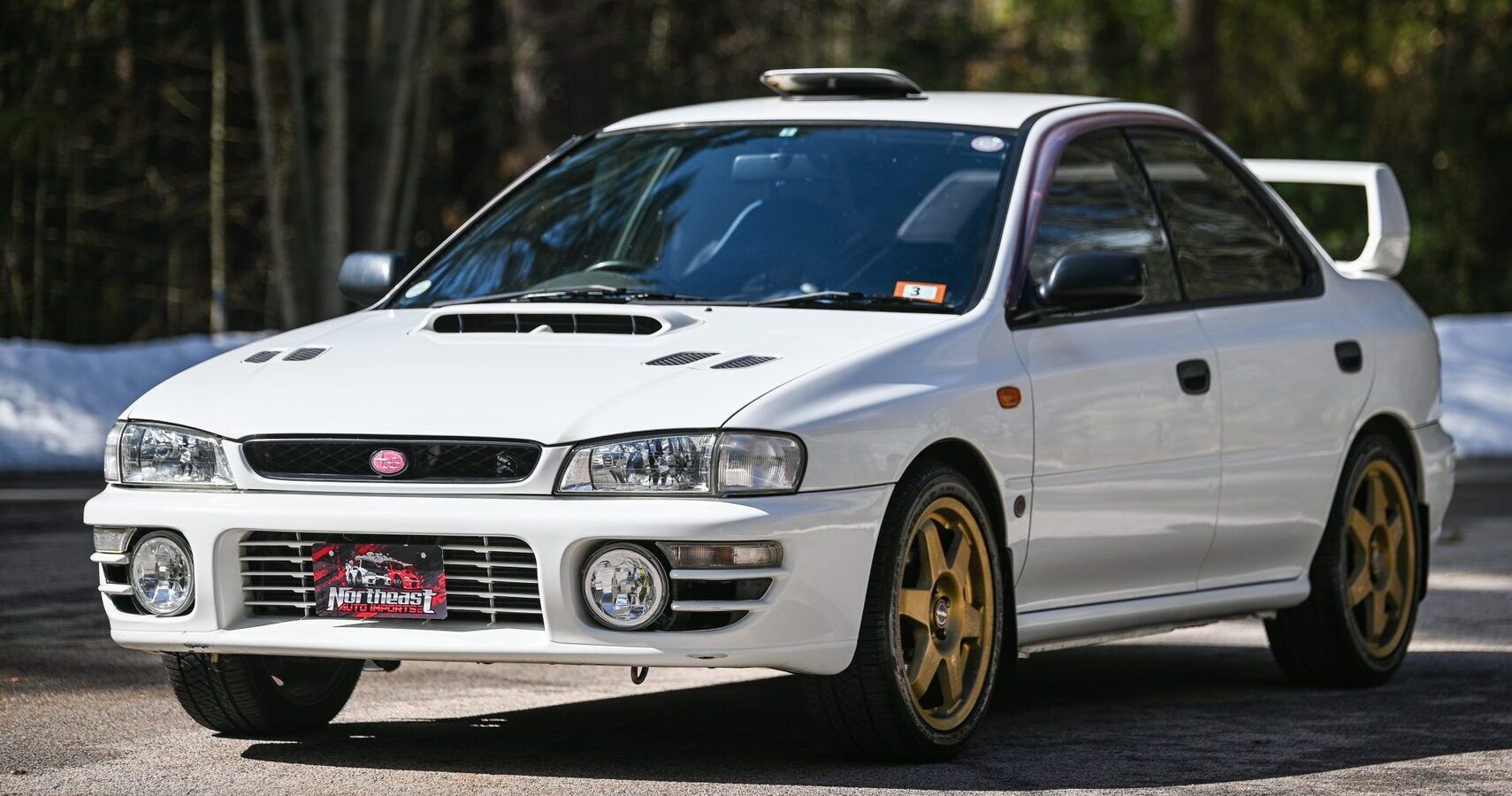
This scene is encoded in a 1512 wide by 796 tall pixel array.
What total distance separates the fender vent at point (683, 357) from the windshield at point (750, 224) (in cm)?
57

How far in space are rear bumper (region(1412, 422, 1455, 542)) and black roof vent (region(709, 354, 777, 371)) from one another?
3222 mm

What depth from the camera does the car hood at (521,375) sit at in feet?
17.5

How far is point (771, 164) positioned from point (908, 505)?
147cm

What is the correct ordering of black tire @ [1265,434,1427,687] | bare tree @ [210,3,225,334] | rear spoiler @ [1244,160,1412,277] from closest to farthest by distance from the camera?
black tire @ [1265,434,1427,687]
rear spoiler @ [1244,160,1412,277]
bare tree @ [210,3,225,334]

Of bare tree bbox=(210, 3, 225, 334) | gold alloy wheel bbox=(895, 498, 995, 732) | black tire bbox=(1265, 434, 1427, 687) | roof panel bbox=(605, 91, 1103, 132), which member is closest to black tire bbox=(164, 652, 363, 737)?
gold alloy wheel bbox=(895, 498, 995, 732)

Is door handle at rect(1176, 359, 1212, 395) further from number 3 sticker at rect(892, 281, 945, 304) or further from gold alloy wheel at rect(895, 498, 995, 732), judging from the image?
gold alloy wheel at rect(895, 498, 995, 732)

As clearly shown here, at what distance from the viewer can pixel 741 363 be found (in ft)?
18.1

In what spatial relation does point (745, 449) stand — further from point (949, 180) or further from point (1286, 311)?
point (1286, 311)

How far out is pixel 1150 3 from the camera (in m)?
39.9

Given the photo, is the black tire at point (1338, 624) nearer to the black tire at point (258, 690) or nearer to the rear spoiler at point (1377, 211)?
the rear spoiler at point (1377, 211)

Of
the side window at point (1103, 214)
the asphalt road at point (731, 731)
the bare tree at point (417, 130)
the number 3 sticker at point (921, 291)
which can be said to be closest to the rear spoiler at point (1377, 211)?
the side window at point (1103, 214)

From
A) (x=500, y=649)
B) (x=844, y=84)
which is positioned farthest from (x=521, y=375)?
(x=844, y=84)

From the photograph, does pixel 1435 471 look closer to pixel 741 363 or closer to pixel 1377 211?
pixel 1377 211

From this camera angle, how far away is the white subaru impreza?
5.29 metres
